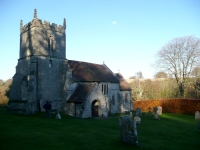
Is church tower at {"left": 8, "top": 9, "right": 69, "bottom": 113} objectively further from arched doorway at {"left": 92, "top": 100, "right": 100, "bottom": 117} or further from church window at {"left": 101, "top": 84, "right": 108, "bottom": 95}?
church window at {"left": 101, "top": 84, "right": 108, "bottom": 95}

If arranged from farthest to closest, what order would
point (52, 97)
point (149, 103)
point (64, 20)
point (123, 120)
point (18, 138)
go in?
1. point (149, 103)
2. point (64, 20)
3. point (52, 97)
4. point (123, 120)
5. point (18, 138)

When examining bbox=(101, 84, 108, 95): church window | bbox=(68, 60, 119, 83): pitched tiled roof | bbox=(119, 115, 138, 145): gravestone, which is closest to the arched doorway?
bbox=(68, 60, 119, 83): pitched tiled roof

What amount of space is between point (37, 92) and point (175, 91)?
34780 millimetres

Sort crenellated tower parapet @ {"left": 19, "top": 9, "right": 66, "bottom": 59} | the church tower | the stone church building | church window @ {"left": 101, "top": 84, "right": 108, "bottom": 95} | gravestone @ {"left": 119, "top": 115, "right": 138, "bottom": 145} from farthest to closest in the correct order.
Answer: church window @ {"left": 101, "top": 84, "right": 108, "bottom": 95}
crenellated tower parapet @ {"left": 19, "top": 9, "right": 66, "bottom": 59}
the church tower
the stone church building
gravestone @ {"left": 119, "top": 115, "right": 138, "bottom": 145}

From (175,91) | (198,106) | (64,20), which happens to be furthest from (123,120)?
(175,91)

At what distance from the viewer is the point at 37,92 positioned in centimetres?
2628

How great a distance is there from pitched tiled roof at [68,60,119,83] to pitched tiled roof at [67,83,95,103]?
1.68 meters

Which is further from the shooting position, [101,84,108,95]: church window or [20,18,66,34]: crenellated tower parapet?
[101,84,108,95]: church window

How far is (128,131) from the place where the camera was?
12211 mm

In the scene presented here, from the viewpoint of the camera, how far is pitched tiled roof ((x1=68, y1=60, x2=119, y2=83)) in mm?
30330

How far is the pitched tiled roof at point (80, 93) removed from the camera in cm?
2598

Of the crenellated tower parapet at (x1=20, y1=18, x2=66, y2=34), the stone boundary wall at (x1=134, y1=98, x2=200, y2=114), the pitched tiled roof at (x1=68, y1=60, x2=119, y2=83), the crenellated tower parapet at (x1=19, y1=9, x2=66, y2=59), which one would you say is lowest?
the stone boundary wall at (x1=134, y1=98, x2=200, y2=114)

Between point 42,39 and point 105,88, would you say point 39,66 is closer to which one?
point 42,39

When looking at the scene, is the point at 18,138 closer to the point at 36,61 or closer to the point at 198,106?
the point at 36,61
